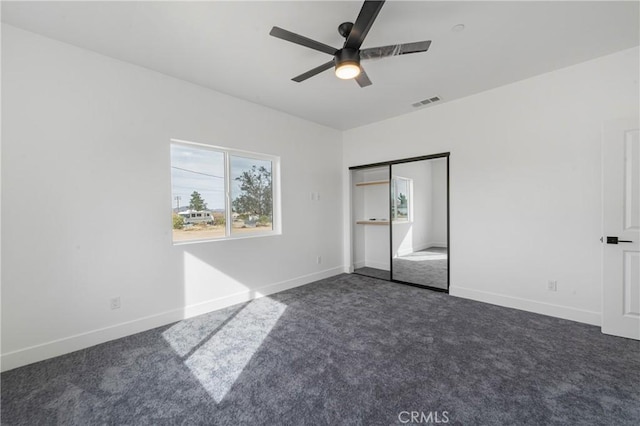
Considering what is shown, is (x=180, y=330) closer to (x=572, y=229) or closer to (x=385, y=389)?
(x=385, y=389)

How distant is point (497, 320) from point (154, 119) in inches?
177

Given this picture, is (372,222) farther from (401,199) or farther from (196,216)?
(196,216)

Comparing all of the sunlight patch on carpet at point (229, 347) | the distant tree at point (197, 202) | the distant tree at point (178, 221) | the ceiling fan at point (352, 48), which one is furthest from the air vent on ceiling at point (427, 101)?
the distant tree at point (178, 221)

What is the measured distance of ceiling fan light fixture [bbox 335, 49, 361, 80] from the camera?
213 centimetres

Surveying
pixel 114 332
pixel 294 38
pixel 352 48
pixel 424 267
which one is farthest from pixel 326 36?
pixel 424 267

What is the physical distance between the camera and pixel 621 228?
267 cm

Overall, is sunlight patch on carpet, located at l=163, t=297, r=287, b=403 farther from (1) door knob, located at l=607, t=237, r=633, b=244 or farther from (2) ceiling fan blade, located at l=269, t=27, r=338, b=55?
(1) door knob, located at l=607, t=237, r=633, b=244

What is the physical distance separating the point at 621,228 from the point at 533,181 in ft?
2.96

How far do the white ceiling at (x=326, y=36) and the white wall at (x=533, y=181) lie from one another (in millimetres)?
300

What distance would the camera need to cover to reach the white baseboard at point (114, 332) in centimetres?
227

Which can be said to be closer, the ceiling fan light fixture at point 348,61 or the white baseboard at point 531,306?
the ceiling fan light fixture at point 348,61

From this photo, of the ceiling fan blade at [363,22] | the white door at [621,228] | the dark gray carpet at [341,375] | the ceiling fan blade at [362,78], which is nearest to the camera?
the ceiling fan blade at [363,22]

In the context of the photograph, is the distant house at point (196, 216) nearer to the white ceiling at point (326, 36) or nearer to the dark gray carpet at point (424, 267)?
the white ceiling at point (326, 36)

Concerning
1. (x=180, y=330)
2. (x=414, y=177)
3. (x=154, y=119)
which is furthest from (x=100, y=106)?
(x=414, y=177)
